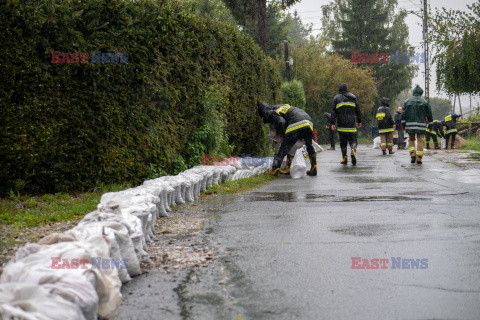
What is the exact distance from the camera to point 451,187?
9633 millimetres

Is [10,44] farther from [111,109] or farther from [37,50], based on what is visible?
[111,109]

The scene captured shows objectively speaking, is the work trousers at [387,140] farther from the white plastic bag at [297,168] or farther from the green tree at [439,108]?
the green tree at [439,108]

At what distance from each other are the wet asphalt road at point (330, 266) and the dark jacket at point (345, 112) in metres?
6.40

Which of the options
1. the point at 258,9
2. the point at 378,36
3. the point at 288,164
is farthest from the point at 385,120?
the point at 378,36

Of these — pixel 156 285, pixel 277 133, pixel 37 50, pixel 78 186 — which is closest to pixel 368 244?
pixel 156 285

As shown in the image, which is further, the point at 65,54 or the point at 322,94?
the point at 322,94

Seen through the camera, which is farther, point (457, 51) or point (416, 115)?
point (457, 51)

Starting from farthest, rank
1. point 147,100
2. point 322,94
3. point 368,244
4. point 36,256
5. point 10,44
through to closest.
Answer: point 322,94 < point 147,100 < point 10,44 < point 368,244 < point 36,256

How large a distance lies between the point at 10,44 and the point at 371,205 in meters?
5.44

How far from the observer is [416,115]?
49.4 ft

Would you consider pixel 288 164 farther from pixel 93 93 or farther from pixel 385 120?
pixel 385 120

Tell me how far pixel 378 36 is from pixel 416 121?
1666 inches
